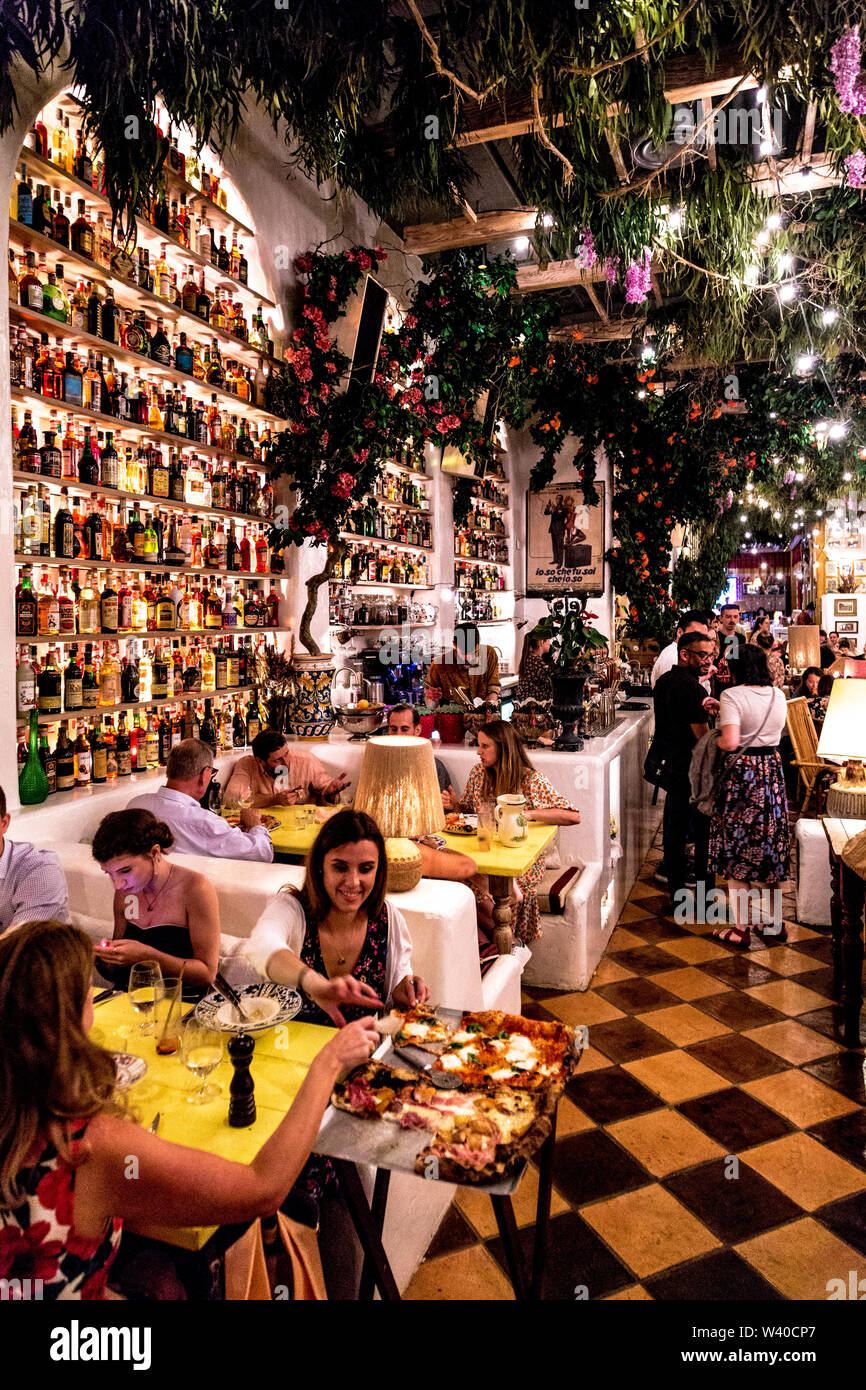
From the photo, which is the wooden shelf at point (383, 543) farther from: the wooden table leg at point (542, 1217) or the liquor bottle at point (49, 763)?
the wooden table leg at point (542, 1217)

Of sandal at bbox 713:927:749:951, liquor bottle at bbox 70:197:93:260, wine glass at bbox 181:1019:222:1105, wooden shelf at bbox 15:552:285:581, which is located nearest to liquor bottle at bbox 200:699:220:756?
wooden shelf at bbox 15:552:285:581

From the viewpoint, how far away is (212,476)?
16.3 feet

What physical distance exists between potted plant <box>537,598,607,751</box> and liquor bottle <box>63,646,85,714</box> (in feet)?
7.67

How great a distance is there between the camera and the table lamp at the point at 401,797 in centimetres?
256

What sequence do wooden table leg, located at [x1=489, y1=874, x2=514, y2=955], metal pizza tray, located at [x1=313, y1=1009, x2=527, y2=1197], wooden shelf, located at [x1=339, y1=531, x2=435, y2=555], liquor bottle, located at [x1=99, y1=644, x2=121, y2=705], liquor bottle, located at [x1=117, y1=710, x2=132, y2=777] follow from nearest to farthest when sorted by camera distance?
metal pizza tray, located at [x1=313, y1=1009, x2=527, y2=1197], wooden table leg, located at [x1=489, y1=874, x2=514, y2=955], liquor bottle, located at [x1=99, y1=644, x2=121, y2=705], liquor bottle, located at [x1=117, y1=710, x2=132, y2=777], wooden shelf, located at [x1=339, y1=531, x2=435, y2=555]

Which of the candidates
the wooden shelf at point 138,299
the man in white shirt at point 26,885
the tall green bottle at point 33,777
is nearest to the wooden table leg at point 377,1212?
the man in white shirt at point 26,885

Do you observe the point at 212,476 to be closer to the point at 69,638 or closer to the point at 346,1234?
the point at 69,638

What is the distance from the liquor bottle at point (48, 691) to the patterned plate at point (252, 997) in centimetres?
205

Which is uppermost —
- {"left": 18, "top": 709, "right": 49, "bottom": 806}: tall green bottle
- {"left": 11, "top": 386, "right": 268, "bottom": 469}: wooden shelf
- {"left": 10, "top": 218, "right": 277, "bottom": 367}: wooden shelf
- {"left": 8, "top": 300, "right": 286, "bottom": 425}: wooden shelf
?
{"left": 10, "top": 218, "right": 277, "bottom": 367}: wooden shelf

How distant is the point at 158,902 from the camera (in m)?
2.49

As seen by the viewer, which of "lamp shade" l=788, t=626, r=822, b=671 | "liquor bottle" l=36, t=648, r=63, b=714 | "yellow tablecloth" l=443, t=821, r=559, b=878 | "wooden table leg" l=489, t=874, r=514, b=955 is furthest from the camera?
"lamp shade" l=788, t=626, r=822, b=671

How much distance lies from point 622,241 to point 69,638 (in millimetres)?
3581

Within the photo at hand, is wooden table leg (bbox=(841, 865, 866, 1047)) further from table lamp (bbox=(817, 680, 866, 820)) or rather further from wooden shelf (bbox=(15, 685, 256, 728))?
wooden shelf (bbox=(15, 685, 256, 728))

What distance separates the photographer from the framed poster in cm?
990
